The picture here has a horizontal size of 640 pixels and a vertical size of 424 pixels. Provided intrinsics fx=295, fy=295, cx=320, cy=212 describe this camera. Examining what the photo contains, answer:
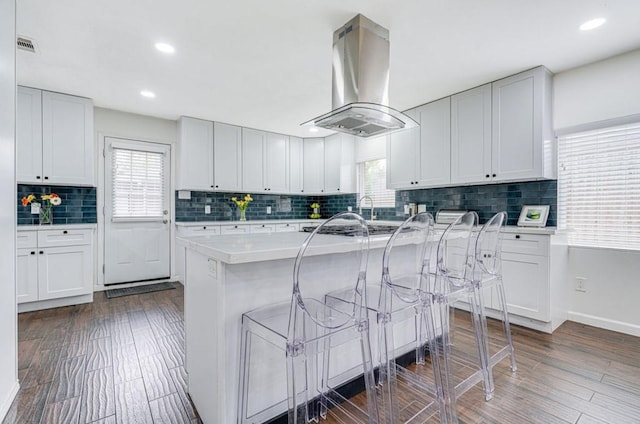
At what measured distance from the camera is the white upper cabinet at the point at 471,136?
328cm

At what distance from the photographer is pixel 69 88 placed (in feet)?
11.3

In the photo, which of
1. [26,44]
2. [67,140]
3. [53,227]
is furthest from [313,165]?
[26,44]

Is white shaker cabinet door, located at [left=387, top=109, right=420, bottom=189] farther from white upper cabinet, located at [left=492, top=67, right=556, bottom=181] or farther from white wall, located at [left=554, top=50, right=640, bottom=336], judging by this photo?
Result: white wall, located at [left=554, top=50, right=640, bottom=336]

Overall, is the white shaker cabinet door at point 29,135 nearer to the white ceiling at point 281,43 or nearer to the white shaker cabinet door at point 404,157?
the white ceiling at point 281,43

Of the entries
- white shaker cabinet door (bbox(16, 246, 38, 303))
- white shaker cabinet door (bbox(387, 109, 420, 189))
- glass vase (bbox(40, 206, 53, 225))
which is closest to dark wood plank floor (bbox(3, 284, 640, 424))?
white shaker cabinet door (bbox(16, 246, 38, 303))

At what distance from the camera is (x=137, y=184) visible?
14.5ft

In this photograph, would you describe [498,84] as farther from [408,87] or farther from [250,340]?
[250,340]

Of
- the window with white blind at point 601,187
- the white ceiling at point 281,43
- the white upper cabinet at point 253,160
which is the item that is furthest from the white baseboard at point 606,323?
the white upper cabinet at point 253,160

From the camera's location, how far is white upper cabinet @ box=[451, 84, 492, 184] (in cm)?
328

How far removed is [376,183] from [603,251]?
2927mm

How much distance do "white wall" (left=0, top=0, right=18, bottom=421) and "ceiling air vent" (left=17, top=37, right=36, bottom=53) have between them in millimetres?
964

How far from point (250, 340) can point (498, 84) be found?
3.49 m

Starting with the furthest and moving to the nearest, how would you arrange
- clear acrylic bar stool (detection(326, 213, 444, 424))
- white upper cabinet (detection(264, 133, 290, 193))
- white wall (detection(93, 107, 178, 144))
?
white upper cabinet (detection(264, 133, 290, 193)) → white wall (detection(93, 107, 178, 144)) → clear acrylic bar stool (detection(326, 213, 444, 424))

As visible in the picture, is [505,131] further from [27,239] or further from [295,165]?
[27,239]
